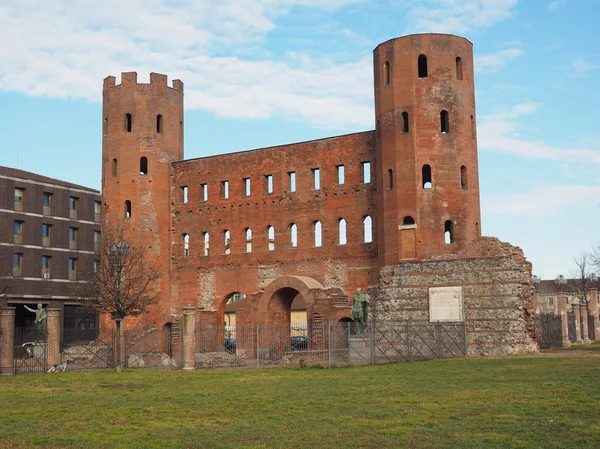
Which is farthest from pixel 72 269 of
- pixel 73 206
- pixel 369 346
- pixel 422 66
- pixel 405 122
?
pixel 369 346

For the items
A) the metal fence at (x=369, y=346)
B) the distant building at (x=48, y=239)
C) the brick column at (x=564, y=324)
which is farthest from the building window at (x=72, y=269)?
the brick column at (x=564, y=324)

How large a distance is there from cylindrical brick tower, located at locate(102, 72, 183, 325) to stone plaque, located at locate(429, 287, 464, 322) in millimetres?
16038

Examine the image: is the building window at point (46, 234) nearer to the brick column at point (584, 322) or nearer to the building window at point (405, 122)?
the building window at point (405, 122)

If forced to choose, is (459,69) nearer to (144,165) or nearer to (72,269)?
(144,165)

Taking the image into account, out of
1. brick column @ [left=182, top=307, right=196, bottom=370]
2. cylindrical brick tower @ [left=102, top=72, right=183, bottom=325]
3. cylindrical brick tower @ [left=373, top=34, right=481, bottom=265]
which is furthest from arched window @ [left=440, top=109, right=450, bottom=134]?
cylindrical brick tower @ [left=102, top=72, right=183, bottom=325]

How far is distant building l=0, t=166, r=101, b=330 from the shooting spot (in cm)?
5506

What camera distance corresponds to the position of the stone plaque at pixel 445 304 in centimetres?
3247

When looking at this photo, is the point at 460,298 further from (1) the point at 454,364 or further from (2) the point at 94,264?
(2) the point at 94,264

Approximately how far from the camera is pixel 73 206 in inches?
2383

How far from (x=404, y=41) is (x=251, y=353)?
54.7 feet

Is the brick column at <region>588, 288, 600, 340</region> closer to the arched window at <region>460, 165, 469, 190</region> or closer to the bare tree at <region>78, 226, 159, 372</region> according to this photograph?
the arched window at <region>460, 165, 469, 190</region>

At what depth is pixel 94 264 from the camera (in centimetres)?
6112

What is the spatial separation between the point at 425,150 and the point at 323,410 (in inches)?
881

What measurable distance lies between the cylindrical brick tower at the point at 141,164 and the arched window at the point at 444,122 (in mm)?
16166
